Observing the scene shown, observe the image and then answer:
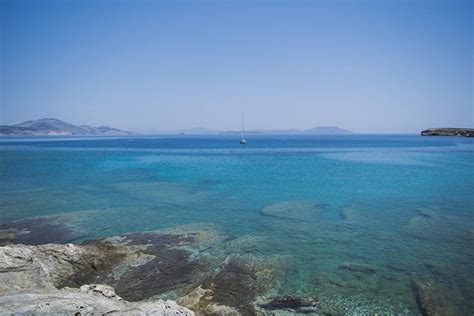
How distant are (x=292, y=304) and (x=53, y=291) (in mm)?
7751

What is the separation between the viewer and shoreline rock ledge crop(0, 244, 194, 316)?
657 centimetres

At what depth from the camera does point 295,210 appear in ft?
78.1

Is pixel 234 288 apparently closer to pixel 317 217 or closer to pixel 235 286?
pixel 235 286

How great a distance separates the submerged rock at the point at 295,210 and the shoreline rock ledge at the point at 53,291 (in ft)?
44.3

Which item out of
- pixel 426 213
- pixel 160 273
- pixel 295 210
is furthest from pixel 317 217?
pixel 160 273

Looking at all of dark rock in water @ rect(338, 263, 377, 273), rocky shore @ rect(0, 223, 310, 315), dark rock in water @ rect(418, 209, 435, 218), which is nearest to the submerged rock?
rocky shore @ rect(0, 223, 310, 315)

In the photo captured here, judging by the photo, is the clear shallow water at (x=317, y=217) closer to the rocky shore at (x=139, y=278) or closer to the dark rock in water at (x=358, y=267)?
the dark rock in water at (x=358, y=267)

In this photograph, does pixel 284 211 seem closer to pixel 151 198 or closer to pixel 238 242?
pixel 238 242

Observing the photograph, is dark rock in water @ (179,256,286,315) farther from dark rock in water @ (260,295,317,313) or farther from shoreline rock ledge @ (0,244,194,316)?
shoreline rock ledge @ (0,244,194,316)

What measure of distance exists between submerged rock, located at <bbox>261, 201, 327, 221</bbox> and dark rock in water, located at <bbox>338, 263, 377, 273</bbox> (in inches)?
290

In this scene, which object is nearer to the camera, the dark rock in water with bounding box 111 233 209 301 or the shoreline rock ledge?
the shoreline rock ledge

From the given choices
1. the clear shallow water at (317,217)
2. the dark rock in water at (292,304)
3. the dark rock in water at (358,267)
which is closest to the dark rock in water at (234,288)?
the dark rock in water at (292,304)

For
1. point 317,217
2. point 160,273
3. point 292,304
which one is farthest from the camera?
point 317,217

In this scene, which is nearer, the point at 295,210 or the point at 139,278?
the point at 139,278
